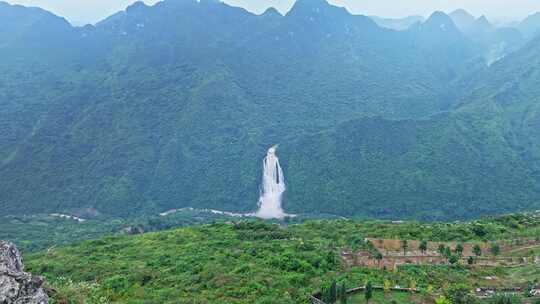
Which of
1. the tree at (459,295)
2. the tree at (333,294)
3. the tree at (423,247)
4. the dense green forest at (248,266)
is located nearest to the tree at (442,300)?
the tree at (459,295)

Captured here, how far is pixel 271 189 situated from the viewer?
10562 cm

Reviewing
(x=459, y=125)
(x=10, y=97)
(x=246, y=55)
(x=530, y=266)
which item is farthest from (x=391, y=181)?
(x=10, y=97)

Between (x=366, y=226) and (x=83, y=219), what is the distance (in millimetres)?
63664

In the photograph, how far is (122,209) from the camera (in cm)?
9888

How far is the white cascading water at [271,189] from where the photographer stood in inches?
3803

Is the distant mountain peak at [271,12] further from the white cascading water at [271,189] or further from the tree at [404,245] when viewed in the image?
the tree at [404,245]

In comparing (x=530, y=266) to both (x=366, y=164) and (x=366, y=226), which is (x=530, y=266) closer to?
(x=366, y=226)

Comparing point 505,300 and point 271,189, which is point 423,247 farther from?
point 271,189

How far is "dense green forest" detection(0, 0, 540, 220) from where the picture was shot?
97.8 m

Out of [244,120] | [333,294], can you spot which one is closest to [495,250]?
[333,294]

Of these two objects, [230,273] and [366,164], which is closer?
[230,273]

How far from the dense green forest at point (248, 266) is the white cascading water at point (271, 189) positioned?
46532 millimetres

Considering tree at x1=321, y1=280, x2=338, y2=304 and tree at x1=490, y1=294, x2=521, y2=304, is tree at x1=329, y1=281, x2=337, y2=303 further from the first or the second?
tree at x1=490, y1=294, x2=521, y2=304

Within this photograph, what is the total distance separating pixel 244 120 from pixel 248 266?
101064 millimetres
